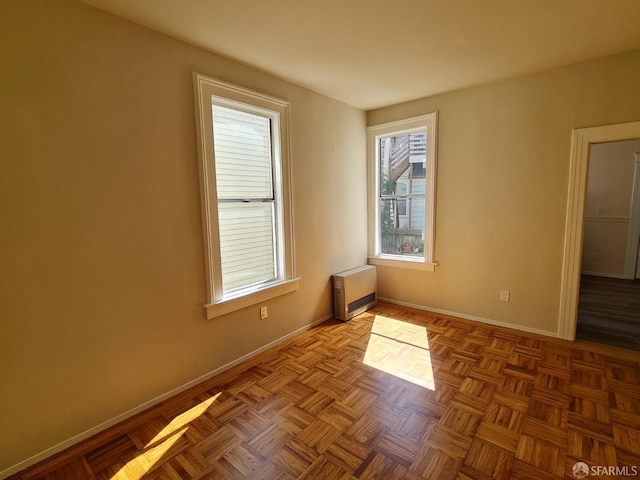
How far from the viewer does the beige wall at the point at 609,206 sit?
481cm

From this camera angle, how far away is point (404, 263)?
3885 millimetres

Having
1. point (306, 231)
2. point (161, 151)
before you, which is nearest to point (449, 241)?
point (306, 231)

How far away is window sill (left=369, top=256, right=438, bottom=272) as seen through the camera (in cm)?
370

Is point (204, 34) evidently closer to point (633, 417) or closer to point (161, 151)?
point (161, 151)

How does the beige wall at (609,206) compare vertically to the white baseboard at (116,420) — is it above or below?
above

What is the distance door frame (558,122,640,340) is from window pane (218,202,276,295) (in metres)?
2.72

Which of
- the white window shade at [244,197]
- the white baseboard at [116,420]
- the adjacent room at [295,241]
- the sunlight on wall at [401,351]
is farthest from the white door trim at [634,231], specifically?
the white baseboard at [116,420]

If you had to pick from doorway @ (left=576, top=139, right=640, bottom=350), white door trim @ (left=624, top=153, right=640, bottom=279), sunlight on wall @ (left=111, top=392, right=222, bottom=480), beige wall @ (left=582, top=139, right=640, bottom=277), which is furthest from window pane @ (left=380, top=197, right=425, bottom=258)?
white door trim @ (left=624, top=153, right=640, bottom=279)

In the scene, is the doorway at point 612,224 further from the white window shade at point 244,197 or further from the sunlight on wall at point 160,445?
the sunlight on wall at point 160,445

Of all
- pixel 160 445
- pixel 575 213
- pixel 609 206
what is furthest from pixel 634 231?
pixel 160 445

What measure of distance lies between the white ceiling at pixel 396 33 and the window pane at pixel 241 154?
454mm

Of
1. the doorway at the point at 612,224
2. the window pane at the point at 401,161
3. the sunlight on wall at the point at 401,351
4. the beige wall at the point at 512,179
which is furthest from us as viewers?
the doorway at the point at 612,224

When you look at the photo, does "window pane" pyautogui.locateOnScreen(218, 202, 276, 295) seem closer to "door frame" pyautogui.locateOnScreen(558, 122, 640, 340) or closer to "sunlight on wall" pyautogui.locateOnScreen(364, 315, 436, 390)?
Result: "sunlight on wall" pyautogui.locateOnScreen(364, 315, 436, 390)

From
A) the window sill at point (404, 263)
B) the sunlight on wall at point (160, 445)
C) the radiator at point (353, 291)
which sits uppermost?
the window sill at point (404, 263)
